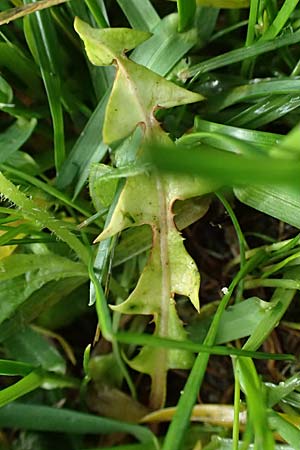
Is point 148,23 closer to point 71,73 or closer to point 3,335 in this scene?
point 71,73

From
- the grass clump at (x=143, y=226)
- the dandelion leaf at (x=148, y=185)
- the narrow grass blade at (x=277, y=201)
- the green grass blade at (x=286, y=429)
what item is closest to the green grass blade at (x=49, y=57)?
the grass clump at (x=143, y=226)

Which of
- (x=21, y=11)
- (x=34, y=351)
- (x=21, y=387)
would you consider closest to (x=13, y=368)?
(x=21, y=387)

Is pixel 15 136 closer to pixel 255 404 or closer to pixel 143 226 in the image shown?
pixel 143 226

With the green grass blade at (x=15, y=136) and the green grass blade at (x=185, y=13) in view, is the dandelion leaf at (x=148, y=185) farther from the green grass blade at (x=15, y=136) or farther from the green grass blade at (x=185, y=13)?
the green grass blade at (x=15, y=136)

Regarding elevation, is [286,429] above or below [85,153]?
below

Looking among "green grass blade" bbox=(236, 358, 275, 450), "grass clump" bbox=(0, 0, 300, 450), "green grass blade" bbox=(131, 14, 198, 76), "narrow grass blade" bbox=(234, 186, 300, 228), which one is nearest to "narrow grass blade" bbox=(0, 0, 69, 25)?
"grass clump" bbox=(0, 0, 300, 450)

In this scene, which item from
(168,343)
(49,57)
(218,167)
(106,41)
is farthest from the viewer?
(49,57)

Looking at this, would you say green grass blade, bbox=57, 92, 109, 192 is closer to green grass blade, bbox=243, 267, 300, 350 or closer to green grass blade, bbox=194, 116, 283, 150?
green grass blade, bbox=194, 116, 283, 150

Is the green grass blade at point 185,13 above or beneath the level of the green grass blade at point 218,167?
above

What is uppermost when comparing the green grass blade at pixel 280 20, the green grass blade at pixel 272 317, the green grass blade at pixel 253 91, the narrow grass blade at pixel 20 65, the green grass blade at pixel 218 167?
the narrow grass blade at pixel 20 65
